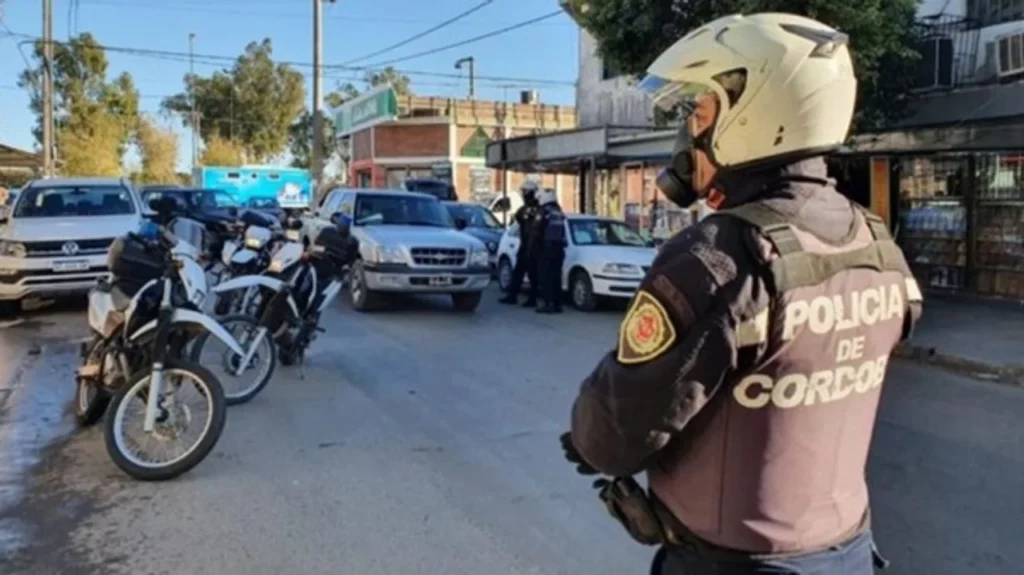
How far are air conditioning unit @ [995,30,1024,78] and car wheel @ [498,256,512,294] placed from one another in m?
7.95

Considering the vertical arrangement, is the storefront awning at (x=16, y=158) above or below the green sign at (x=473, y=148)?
below

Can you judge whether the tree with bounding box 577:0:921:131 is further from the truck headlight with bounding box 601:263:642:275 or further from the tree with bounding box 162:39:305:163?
the tree with bounding box 162:39:305:163

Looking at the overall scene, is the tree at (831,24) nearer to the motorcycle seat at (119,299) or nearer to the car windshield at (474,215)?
the car windshield at (474,215)

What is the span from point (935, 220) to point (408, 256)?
8.38 metres

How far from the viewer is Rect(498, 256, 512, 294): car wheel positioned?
16.5 metres

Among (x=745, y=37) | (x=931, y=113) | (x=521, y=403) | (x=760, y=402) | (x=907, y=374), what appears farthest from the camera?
(x=931, y=113)

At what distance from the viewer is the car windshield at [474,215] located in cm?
2062

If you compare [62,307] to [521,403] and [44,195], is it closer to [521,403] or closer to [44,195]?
[44,195]

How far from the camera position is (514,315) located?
13.7 metres

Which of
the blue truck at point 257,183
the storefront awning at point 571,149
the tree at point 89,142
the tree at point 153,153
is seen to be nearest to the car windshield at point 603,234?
the storefront awning at point 571,149

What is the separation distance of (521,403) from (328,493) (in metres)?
2.60

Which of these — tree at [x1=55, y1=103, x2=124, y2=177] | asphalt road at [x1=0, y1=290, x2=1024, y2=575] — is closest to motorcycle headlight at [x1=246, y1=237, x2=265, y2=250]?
asphalt road at [x1=0, y1=290, x2=1024, y2=575]

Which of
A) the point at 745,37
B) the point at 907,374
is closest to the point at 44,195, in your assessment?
the point at 907,374

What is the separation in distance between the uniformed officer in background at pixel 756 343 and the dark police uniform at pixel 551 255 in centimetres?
1206
